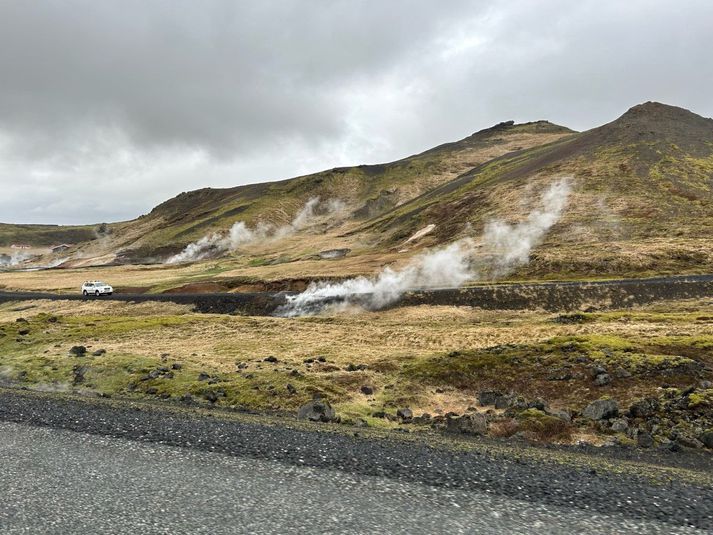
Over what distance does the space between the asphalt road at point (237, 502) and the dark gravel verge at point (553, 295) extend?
4531 centimetres

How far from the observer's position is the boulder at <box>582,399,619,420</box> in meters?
22.4

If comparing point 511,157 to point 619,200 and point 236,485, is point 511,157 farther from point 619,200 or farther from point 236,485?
point 236,485

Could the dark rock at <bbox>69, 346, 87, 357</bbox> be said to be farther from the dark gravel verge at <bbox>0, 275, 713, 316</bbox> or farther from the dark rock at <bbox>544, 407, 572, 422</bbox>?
the dark rock at <bbox>544, 407, 572, 422</bbox>

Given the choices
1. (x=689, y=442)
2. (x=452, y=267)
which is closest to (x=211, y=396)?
(x=689, y=442)

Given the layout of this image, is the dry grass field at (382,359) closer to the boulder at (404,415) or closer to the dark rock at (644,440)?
the boulder at (404,415)

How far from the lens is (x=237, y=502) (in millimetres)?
12008

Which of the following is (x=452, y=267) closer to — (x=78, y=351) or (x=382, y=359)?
(x=382, y=359)

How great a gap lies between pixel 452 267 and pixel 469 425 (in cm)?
6057

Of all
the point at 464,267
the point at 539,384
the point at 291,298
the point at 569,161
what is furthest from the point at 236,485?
the point at 569,161

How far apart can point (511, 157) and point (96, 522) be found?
6595 inches

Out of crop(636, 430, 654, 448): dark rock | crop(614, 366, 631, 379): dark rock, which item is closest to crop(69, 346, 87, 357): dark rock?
crop(636, 430, 654, 448): dark rock

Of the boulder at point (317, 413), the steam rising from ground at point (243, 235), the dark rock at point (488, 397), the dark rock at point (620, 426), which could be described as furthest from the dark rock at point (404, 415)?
the steam rising from ground at point (243, 235)

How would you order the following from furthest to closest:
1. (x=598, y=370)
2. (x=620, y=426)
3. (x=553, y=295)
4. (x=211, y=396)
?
(x=553, y=295), (x=598, y=370), (x=211, y=396), (x=620, y=426)

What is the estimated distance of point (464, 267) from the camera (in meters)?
79.8
